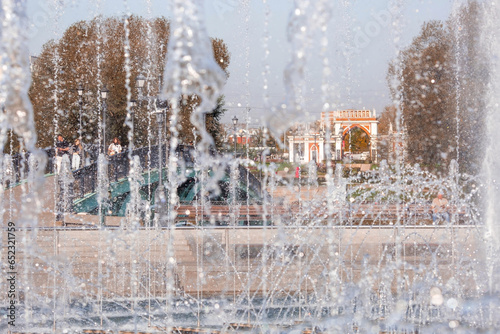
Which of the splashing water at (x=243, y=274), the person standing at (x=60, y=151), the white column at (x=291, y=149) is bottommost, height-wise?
the splashing water at (x=243, y=274)

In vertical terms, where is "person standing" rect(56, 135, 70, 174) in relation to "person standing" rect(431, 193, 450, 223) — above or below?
above

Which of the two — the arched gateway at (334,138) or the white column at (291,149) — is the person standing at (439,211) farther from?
the white column at (291,149)

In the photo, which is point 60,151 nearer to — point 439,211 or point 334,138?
point 439,211

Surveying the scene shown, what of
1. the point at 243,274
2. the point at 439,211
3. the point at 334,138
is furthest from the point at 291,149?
the point at 243,274

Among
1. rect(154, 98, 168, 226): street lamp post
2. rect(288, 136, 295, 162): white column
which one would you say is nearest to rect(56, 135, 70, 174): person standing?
rect(154, 98, 168, 226): street lamp post

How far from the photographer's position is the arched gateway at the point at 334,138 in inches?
2162

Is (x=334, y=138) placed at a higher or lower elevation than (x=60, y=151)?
higher

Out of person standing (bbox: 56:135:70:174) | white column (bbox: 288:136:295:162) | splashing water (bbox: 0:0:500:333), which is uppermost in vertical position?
white column (bbox: 288:136:295:162)

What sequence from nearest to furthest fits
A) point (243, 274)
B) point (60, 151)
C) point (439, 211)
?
1. point (243, 274)
2. point (439, 211)
3. point (60, 151)

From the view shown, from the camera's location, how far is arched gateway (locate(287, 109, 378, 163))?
2162 inches

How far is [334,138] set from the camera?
5991 centimetres

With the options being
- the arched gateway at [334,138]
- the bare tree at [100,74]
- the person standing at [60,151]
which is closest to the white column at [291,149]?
the arched gateway at [334,138]

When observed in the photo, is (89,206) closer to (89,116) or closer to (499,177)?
(499,177)

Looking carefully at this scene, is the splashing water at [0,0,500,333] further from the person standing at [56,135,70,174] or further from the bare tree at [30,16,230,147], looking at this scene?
the bare tree at [30,16,230,147]
